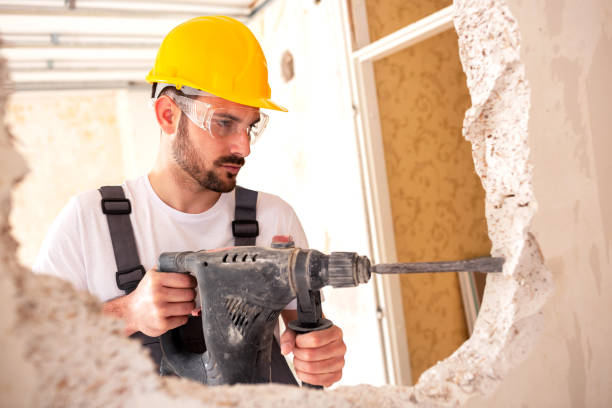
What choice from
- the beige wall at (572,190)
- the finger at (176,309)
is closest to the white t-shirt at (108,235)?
the finger at (176,309)

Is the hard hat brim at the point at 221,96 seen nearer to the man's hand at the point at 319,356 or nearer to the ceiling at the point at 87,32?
the man's hand at the point at 319,356

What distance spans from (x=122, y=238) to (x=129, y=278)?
0.45 ft

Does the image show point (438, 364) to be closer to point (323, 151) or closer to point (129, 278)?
point (129, 278)

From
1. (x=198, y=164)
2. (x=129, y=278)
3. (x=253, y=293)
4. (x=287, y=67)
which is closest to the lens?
(x=253, y=293)

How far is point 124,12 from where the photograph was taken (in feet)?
8.50

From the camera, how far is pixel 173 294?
1.07 metres

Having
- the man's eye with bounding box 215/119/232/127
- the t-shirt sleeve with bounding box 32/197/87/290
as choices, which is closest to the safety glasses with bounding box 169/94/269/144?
the man's eye with bounding box 215/119/232/127

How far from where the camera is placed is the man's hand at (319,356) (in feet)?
3.41

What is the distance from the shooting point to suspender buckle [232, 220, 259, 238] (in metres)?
1.53

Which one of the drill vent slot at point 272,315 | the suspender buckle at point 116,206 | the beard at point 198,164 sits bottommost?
the drill vent slot at point 272,315

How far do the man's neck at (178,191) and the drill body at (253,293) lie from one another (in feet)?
1.90

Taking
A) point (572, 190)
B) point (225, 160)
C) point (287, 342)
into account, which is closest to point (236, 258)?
point (287, 342)

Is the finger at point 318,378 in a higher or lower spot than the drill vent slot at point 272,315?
lower

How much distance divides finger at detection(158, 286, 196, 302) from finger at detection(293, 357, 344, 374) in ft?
1.10
